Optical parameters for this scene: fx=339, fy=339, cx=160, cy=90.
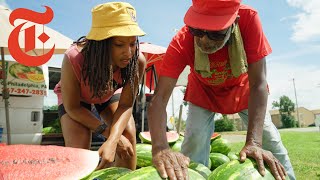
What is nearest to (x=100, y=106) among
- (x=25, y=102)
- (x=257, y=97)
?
(x=257, y=97)

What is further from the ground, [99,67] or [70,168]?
[99,67]

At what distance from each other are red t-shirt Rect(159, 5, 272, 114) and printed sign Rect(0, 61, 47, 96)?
513 centimetres

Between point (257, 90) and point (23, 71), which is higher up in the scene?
point (23, 71)

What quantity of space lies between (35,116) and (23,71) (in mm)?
1051

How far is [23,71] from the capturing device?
762cm

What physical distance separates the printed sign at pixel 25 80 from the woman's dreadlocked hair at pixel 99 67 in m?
4.78

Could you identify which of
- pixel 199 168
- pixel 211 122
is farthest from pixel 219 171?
pixel 211 122

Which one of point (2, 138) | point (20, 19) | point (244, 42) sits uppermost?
point (20, 19)

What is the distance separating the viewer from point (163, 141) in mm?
2373

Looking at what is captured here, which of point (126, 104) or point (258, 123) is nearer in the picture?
point (258, 123)

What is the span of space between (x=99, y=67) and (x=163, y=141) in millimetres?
1028

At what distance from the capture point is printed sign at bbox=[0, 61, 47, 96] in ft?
24.4

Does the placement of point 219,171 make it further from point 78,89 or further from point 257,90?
point 78,89

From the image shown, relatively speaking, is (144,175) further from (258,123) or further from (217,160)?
(217,160)
